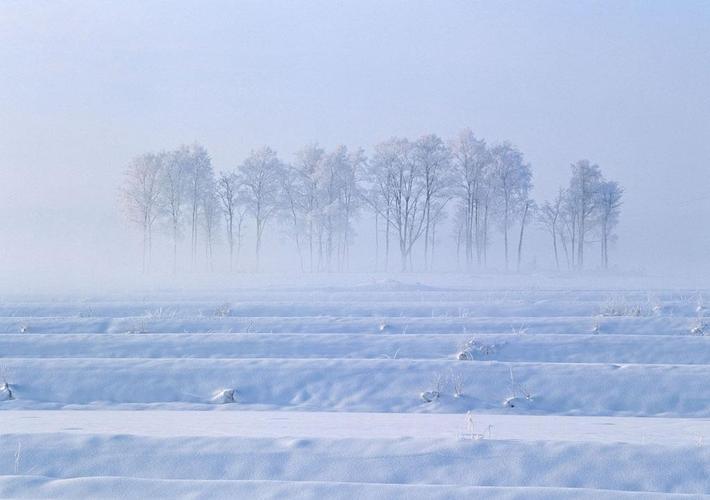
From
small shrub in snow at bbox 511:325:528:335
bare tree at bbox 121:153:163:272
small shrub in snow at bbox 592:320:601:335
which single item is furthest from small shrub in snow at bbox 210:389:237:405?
bare tree at bbox 121:153:163:272

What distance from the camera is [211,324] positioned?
53.9ft

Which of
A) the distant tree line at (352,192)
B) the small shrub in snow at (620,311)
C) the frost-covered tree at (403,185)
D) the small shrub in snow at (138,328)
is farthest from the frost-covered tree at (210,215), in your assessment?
the small shrub in snow at (620,311)

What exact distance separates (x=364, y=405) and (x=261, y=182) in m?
42.6

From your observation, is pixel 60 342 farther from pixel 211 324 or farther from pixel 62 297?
pixel 62 297

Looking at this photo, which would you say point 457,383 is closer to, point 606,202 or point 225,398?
point 225,398

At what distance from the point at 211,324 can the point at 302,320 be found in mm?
2227

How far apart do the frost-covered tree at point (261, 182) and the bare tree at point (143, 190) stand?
21.2 feet

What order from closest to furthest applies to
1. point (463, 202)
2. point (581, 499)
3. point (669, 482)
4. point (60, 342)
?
point (581, 499) → point (669, 482) → point (60, 342) → point (463, 202)

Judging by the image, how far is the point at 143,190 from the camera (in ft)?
161

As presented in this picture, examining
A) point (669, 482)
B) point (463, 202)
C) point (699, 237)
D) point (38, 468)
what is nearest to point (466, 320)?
point (669, 482)

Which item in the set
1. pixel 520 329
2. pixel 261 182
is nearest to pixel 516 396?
pixel 520 329

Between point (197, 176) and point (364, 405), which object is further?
point (197, 176)

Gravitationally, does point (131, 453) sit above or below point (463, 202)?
below

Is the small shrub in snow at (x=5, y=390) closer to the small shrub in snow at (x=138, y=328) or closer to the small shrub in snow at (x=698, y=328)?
the small shrub in snow at (x=138, y=328)
